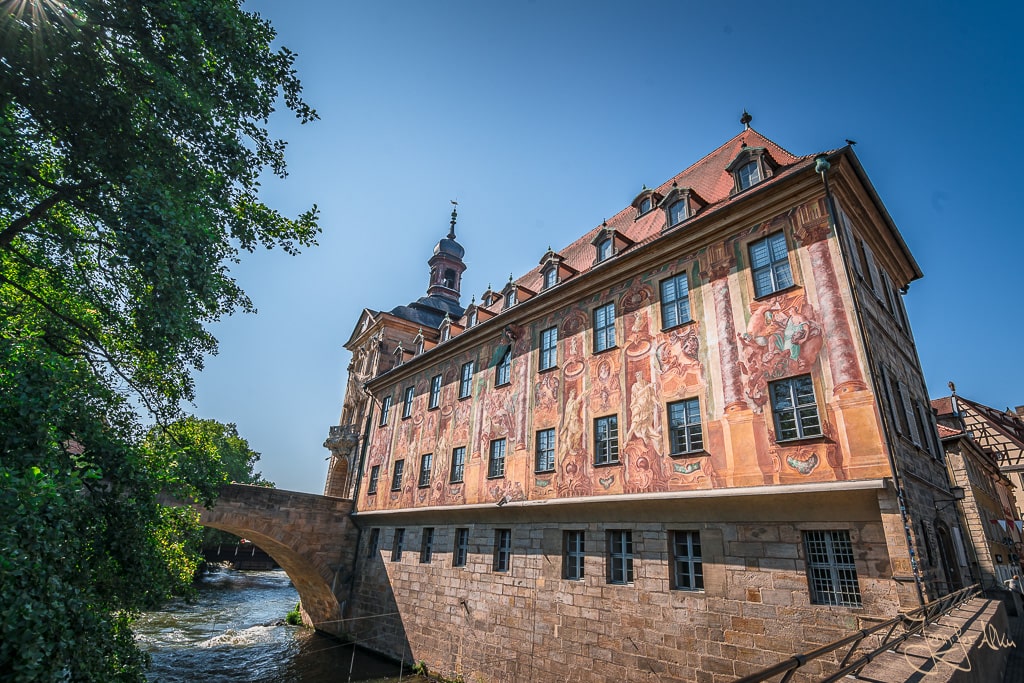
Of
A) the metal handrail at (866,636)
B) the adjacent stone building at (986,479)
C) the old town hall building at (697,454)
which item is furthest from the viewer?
the adjacent stone building at (986,479)

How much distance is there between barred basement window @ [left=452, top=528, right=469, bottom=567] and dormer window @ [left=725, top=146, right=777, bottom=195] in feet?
41.0

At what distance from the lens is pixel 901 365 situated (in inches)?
437

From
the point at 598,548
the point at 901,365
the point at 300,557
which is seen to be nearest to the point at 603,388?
the point at 598,548

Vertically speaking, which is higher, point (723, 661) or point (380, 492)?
point (380, 492)

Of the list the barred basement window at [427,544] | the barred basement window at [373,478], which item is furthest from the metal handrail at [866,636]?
the barred basement window at [373,478]

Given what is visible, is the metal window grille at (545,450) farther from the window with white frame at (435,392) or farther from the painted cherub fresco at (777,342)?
the window with white frame at (435,392)

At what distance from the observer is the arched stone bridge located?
18.1 meters

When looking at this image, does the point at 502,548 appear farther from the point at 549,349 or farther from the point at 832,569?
the point at 832,569

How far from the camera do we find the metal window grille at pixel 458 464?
16.3 meters

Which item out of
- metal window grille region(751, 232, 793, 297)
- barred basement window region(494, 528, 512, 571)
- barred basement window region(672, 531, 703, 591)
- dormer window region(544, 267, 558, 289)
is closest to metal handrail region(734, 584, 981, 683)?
barred basement window region(672, 531, 703, 591)

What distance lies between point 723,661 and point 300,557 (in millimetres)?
16765

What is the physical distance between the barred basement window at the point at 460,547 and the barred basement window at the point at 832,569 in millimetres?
9764

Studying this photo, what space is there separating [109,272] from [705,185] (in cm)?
1364

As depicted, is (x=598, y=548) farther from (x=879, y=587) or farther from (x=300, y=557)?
(x=300, y=557)
